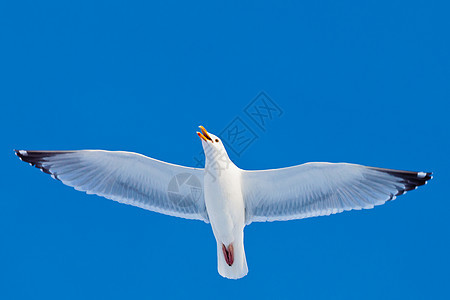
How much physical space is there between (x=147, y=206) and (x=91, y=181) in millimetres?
635

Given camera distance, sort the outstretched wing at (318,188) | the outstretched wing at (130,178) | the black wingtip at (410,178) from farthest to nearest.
→ the outstretched wing at (130,178), the outstretched wing at (318,188), the black wingtip at (410,178)

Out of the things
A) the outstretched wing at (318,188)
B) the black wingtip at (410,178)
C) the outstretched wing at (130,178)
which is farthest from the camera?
the outstretched wing at (130,178)

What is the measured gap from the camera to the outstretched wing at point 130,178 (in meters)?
6.54

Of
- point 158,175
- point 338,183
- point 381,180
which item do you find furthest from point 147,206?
point 381,180

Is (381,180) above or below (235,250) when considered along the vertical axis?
above

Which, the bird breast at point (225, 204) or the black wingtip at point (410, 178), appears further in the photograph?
the bird breast at point (225, 204)

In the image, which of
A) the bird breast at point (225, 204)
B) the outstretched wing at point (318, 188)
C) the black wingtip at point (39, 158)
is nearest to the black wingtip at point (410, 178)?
the outstretched wing at point (318, 188)

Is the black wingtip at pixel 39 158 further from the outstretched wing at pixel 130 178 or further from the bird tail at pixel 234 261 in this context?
the bird tail at pixel 234 261

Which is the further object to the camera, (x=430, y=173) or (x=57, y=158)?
(x=57, y=158)

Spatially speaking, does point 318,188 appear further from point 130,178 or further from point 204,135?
point 130,178

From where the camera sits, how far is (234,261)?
6.59 m

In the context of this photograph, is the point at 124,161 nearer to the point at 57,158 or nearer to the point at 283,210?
the point at 57,158

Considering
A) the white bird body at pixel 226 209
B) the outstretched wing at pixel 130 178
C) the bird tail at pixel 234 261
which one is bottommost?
the bird tail at pixel 234 261

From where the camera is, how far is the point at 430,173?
6.04 metres
